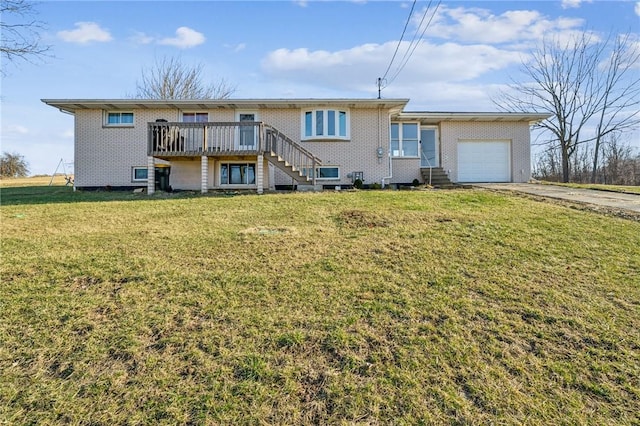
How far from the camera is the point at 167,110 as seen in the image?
14.5 meters

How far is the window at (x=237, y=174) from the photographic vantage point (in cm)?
1448

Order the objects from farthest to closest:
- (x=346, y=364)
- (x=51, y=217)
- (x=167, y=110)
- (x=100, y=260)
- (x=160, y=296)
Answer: (x=167, y=110)
(x=51, y=217)
(x=100, y=260)
(x=160, y=296)
(x=346, y=364)

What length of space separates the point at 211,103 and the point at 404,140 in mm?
8147

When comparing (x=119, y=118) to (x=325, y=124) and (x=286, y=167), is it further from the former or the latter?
(x=325, y=124)

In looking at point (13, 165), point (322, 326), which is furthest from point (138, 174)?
point (13, 165)

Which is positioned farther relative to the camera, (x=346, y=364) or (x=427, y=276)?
(x=427, y=276)

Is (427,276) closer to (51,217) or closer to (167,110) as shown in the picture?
(51,217)

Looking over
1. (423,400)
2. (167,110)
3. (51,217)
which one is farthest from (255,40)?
(423,400)

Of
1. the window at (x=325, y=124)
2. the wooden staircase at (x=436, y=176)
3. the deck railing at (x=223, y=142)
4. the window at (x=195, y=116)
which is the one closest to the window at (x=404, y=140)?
the wooden staircase at (x=436, y=176)

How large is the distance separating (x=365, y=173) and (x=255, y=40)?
6.38 meters

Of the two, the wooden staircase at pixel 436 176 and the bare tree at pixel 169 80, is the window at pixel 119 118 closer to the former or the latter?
the wooden staircase at pixel 436 176

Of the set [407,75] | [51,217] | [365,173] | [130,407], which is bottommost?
[130,407]

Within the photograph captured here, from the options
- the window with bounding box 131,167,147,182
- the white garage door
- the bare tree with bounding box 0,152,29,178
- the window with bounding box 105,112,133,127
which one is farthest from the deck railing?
the bare tree with bounding box 0,152,29,178

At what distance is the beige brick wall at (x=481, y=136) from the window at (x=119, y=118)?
13124 mm
